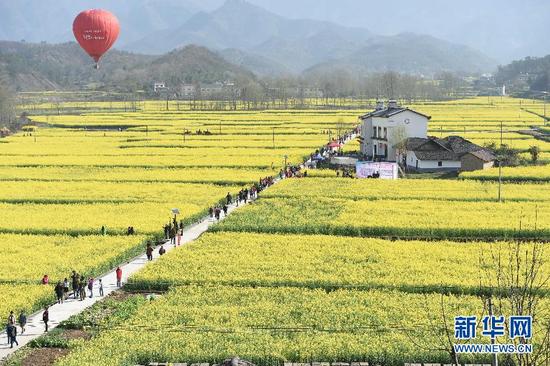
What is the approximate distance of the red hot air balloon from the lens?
59.9 m

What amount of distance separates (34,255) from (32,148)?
5222cm

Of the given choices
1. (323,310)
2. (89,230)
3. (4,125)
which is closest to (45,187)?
(89,230)

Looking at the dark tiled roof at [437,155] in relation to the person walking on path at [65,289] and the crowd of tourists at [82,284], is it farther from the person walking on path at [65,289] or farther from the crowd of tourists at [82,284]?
the person walking on path at [65,289]

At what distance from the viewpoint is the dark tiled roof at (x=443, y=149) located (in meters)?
61.4

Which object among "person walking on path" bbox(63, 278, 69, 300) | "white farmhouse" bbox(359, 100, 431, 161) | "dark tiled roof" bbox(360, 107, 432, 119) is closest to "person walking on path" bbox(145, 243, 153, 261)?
Result: "person walking on path" bbox(63, 278, 69, 300)

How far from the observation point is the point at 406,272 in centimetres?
2884

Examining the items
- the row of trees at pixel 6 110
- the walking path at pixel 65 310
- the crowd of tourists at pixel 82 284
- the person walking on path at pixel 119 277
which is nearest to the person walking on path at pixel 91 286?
the crowd of tourists at pixel 82 284

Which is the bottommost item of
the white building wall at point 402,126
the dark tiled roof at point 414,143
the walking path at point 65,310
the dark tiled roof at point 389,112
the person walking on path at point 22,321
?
the walking path at point 65,310

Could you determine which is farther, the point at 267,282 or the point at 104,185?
the point at 104,185

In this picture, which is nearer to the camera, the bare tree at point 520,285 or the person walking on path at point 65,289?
the bare tree at point 520,285

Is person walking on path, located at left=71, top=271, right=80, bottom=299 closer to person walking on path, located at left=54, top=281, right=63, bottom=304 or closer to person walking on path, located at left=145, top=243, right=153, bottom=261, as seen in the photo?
person walking on path, located at left=54, top=281, right=63, bottom=304

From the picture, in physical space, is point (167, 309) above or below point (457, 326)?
below

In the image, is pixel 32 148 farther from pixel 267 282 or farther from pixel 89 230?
pixel 267 282

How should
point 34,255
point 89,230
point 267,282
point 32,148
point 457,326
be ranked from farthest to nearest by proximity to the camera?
1. point 32,148
2. point 89,230
3. point 34,255
4. point 267,282
5. point 457,326
